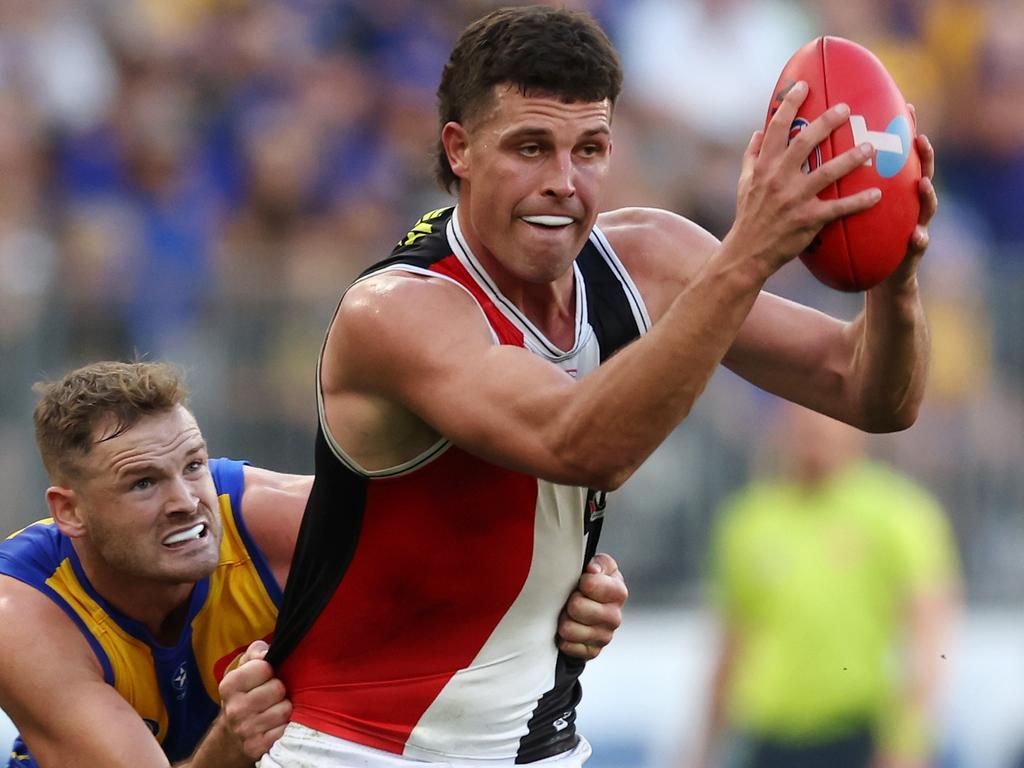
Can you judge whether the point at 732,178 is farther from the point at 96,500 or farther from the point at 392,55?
the point at 96,500

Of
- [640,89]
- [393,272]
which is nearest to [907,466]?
[640,89]

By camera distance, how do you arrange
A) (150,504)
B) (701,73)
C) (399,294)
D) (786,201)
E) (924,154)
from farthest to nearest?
(701,73) < (150,504) < (399,294) < (924,154) < (786,201)

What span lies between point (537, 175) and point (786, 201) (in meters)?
0.70

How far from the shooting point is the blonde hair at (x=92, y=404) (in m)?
5.12

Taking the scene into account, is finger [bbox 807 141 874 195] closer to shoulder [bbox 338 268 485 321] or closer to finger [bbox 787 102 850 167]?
finger [bbox 787 102 850 167]

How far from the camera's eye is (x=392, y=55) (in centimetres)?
1165

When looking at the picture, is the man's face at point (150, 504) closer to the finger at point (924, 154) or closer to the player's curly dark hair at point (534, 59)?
the player's curly dark hair at point (534, 59)

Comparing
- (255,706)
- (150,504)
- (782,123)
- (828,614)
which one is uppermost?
(828,614)

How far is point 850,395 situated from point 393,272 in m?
1.20

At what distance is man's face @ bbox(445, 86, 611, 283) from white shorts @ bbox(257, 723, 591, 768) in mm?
1196

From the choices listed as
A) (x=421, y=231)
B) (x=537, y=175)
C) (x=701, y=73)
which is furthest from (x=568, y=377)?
(x=701, y=73)

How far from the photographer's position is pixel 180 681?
5191mm

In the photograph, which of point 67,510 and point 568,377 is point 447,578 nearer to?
point 568,377

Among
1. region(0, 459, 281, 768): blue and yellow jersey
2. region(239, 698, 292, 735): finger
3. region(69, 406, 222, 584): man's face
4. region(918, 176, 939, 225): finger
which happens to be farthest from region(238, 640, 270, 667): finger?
region(918, 176, 939, 225): finger
